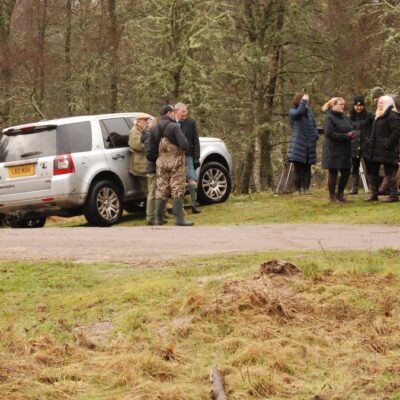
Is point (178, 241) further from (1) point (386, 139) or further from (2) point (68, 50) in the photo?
(2) point (68, 50)

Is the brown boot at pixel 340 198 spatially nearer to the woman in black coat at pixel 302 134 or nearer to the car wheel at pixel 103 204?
the woman in black coat at pixel 302 134

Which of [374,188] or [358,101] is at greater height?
[358,101]

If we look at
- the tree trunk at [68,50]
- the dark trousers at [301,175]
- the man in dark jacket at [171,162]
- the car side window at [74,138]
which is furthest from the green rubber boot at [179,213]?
the tree trunk at [68,50]

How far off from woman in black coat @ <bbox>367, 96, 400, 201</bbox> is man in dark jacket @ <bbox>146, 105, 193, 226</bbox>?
3.23 metres

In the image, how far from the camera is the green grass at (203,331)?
17.8 feet

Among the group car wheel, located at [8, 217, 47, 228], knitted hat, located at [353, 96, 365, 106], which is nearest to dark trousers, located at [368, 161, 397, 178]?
knitted hat, located at [353, 96, 365, 106]

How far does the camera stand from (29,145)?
15.1 metres

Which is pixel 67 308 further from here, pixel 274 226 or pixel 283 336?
pixel 274 226

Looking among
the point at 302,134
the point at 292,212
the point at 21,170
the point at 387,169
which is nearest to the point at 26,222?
the point at 21,170

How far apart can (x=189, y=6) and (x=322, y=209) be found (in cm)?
1252

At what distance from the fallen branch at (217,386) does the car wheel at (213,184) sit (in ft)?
38.4

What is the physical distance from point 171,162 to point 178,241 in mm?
2934

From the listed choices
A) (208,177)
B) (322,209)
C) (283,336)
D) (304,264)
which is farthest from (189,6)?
(283,336)

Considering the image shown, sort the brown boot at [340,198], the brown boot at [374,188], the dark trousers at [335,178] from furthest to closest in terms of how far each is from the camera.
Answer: the brown boot at [340,198] < the dark trousers at [335,178] < the brown boot at [374,188]
